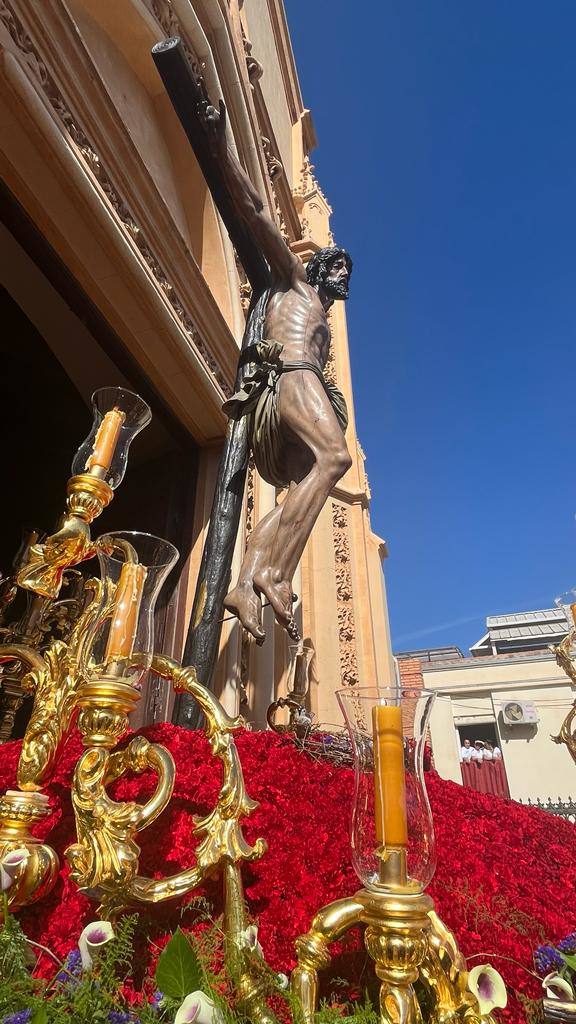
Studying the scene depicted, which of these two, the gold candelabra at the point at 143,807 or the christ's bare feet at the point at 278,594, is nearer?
the gold candelabra at the point at 143,807

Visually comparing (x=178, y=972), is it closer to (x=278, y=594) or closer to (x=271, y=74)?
(x=278, y=594)

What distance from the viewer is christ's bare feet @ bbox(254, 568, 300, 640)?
1497 mm

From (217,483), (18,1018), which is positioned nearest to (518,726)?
(217,483)

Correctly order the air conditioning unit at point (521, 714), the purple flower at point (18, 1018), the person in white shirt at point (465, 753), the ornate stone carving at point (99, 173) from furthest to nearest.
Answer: the person in white shirt at point (465, 753), the air conditioning unit at point (521, 714), the ornate stone carving at point (99, 173), the purple flower at point (18, 1018)

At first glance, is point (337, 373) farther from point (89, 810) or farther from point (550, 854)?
point (89, 810)

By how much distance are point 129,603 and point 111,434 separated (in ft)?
1.23

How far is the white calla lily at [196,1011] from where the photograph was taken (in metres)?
0.47

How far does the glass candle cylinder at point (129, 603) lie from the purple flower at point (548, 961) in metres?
0.70

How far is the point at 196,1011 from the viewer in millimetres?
470

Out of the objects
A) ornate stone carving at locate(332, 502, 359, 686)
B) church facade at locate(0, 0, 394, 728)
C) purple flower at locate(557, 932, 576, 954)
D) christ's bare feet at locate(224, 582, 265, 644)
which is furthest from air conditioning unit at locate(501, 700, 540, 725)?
purple flower at locate(557, 932, 576, 954)

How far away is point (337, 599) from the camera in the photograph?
458 centimetres

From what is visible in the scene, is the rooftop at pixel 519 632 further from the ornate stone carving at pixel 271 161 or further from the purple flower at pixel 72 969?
the purple flower at pixel 72 969

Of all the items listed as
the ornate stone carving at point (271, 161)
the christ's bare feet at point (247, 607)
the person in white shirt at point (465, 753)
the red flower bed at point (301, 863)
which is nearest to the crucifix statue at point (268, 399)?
the christ's bare feet at point (247, 607)

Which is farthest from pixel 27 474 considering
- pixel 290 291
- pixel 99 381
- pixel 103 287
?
pixel 290 291
